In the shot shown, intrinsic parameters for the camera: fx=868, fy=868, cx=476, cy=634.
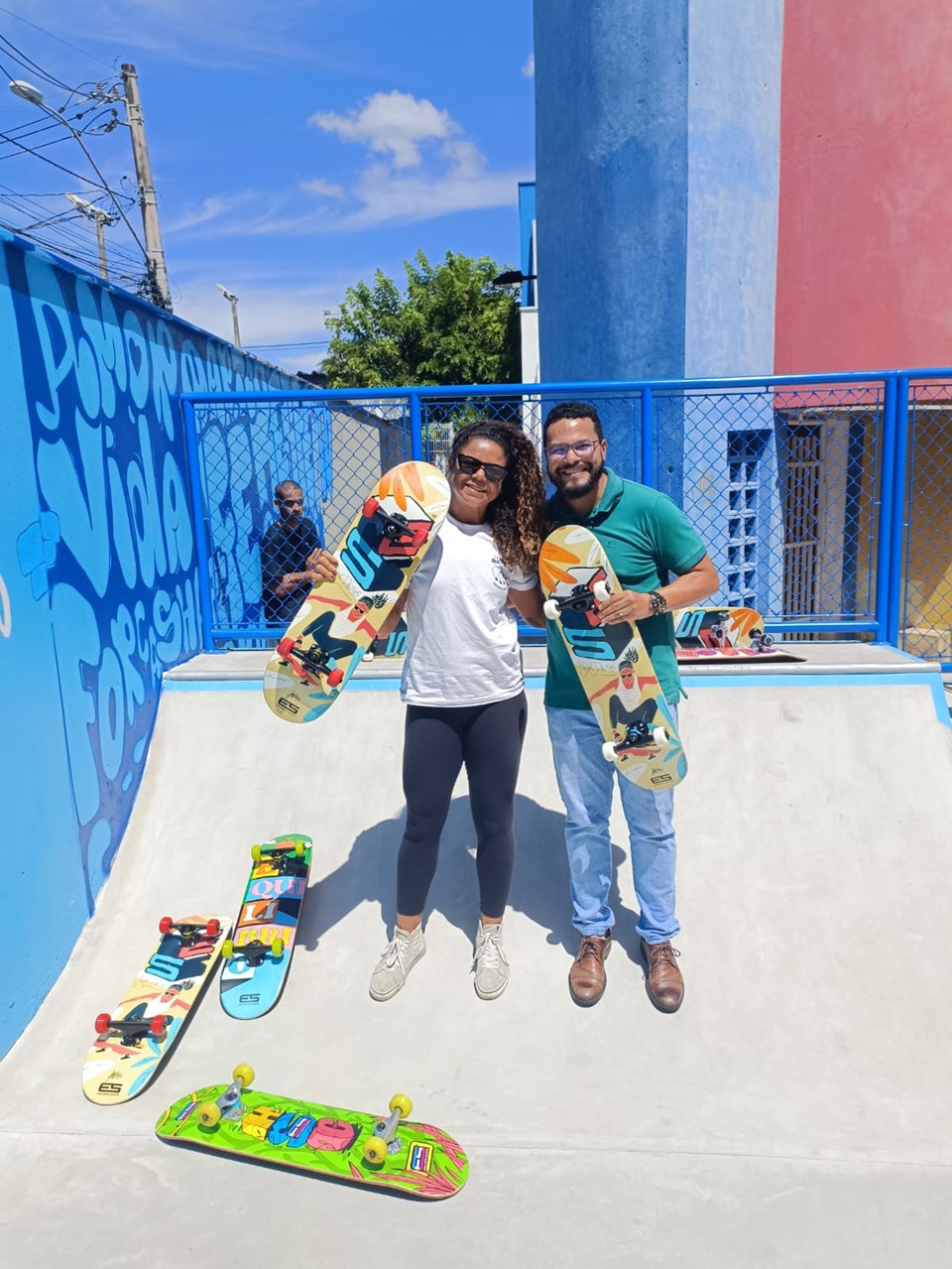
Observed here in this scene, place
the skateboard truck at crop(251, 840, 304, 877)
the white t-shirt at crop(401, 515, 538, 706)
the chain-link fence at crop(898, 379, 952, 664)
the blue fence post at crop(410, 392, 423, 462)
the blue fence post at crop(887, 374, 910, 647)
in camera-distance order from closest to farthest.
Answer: the white t-shirt at crop(401, 515, 538, 706)
the skateboard truck at crop(251, 840, 304, 877)
the blue fence post at crop(887, 374, 910, 647)
the blue fence post at crop(410, 392, 423, 462)
the chain-link fence at crop(898, 379, 952, 664)

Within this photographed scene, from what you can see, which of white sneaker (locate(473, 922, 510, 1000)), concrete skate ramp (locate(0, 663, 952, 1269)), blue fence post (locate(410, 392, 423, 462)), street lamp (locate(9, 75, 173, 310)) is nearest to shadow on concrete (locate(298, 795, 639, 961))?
concrete skate ramp (locate(0, 663, 952, 1269))

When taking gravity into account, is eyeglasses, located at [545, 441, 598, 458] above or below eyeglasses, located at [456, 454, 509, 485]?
above

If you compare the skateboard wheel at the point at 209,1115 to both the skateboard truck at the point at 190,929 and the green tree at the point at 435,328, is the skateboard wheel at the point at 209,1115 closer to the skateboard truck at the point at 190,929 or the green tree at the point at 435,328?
the skateboard truck at the point at 190,929

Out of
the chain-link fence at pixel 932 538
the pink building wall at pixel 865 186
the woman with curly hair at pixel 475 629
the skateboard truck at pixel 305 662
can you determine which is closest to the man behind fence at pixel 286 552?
the skateboard truck at pixel 305 662

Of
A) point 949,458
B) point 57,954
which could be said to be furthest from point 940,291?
point 57,954

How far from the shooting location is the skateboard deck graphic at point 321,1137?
2133 mm

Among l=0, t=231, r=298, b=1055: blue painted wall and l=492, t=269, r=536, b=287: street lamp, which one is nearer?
l=0, t=231, r=298, b=1055: blue painted wall

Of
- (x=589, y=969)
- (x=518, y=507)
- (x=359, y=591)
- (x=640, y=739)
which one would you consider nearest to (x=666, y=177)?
(x=518, y=507)

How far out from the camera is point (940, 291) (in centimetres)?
688

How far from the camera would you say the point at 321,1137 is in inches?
88.4

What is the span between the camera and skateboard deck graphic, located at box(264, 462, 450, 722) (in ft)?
8.79

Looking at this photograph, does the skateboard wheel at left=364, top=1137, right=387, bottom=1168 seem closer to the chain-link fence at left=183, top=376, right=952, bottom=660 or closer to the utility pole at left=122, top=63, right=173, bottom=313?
the chain-link fence at left=183, top=376, right=952, bottom=660

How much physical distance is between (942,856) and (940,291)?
5354 millimetres

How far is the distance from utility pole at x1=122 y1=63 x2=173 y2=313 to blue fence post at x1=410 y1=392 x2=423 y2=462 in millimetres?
10267
